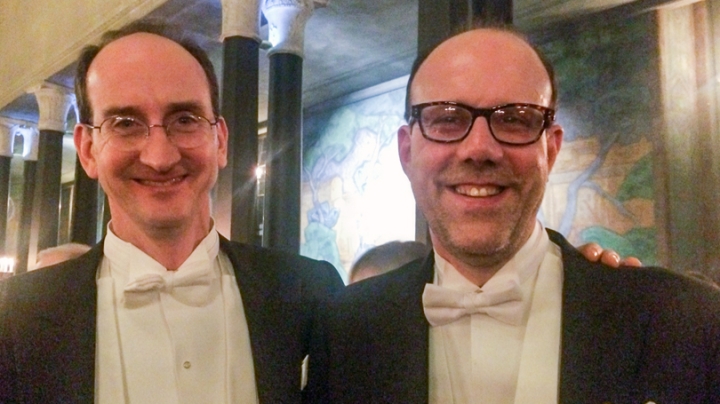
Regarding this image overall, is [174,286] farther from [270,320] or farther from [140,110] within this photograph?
[140,110]

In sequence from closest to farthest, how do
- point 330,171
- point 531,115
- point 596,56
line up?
point 531,115 → point 596,56 → point 330,171

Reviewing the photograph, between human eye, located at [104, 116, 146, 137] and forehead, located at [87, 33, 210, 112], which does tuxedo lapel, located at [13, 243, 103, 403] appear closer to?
human eye, located at [104, 116, 146, 137]

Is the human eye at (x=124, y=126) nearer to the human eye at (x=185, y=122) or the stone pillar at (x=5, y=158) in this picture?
the human eye at (x=185, y=122)

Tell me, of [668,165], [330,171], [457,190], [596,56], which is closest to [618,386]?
[457,190]

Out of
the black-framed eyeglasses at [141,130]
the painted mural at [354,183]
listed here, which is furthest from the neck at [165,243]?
the painted mural at [354,183]

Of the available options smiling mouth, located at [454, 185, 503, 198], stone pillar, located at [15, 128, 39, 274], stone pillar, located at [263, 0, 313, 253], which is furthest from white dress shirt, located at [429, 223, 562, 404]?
stone pillar, located at [15, 128, 39, 274]

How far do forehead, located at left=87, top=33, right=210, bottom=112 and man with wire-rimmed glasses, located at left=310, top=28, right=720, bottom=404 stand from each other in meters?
0.67

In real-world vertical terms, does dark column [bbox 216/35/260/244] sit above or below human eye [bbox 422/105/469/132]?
above

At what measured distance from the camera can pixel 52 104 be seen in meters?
9.87

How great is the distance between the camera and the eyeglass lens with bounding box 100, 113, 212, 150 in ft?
5.23

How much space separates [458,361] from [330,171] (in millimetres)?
8514

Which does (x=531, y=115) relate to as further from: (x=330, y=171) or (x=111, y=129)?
(x=330, y=171)

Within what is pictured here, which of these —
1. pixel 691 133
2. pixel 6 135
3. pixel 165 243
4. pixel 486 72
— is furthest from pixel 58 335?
pixel 6 135

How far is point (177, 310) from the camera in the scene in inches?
62.2
